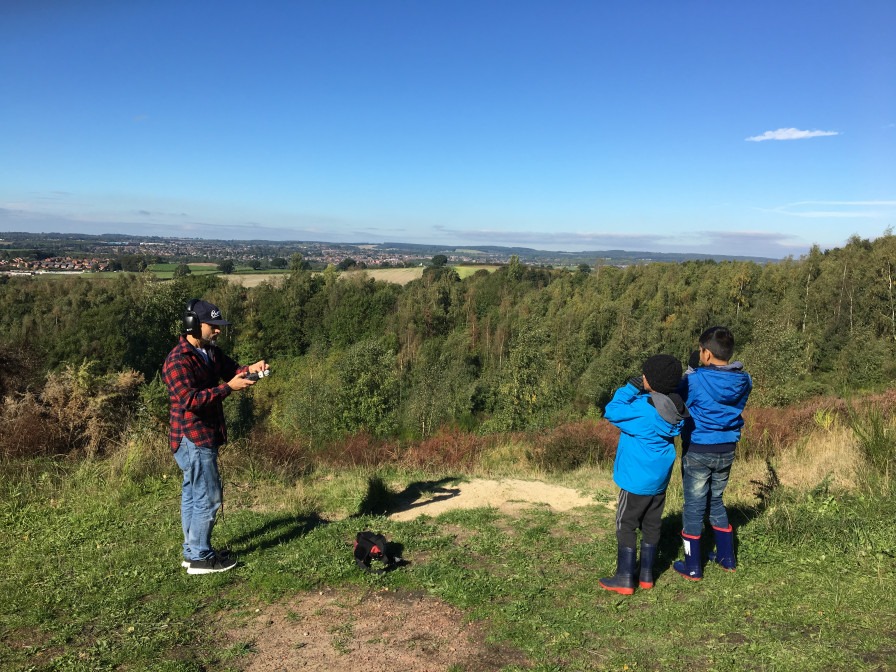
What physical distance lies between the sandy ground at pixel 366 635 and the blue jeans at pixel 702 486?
1.85m

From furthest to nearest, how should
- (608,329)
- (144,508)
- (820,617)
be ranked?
(608,329)
(144,508)
(820,617)

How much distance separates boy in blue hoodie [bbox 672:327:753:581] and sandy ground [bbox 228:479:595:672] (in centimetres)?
183

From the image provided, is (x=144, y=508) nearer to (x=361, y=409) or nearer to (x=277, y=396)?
(x=361, y=409)

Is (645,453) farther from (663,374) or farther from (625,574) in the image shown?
(625,574)

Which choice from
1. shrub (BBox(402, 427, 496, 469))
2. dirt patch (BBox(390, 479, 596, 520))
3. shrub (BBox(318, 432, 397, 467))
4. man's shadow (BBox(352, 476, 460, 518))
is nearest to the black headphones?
man's shadow (BBox(352, 476, 460, 518))

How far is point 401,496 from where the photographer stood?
7.32 m

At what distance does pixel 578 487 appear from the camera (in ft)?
26.3

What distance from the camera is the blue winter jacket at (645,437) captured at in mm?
3912

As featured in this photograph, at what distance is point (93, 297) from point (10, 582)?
6138 cm

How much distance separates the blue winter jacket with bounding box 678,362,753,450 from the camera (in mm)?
4199

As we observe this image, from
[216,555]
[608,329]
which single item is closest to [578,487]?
[216,555]

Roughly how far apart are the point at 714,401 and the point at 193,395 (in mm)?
4047

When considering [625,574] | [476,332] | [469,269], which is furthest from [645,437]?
[469,269]

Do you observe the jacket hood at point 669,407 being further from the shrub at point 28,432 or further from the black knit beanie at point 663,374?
the shrub at point 28,432
